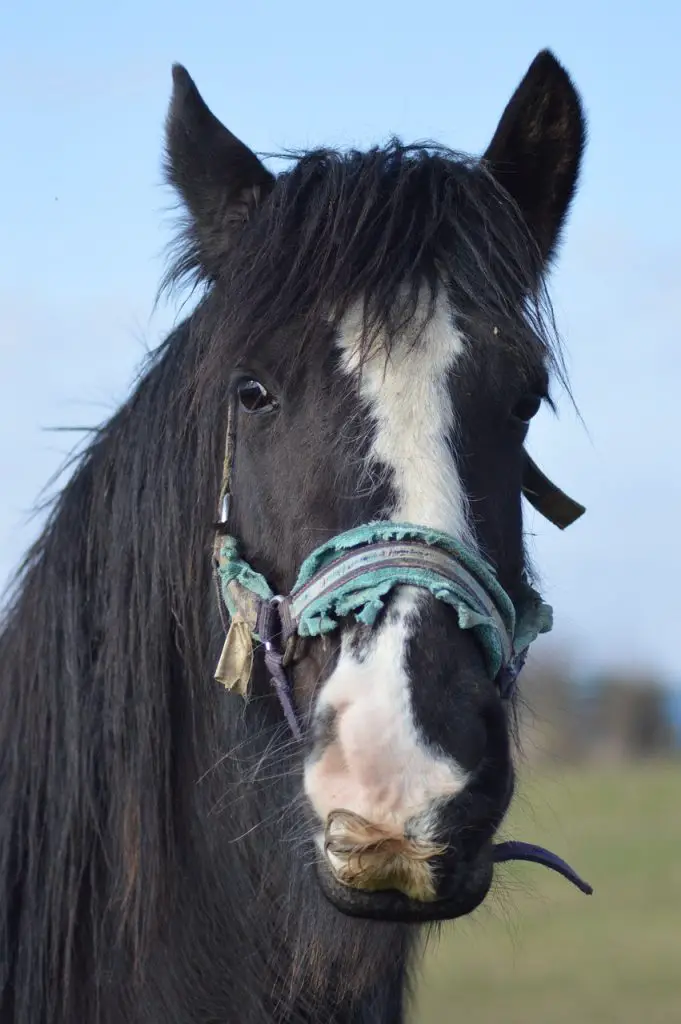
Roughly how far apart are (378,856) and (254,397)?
3.81ft

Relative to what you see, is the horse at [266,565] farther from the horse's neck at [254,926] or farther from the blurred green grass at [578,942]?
the blurred green grass at [578,942]

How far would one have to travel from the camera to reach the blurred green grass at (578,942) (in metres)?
10.2

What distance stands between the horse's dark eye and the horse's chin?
1095 mm

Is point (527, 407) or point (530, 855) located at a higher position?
point (527, 407)

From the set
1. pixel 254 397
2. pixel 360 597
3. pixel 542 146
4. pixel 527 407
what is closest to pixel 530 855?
pixel 360 597

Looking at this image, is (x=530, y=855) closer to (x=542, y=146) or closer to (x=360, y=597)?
(x=360, y=597)

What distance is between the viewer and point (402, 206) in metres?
3.06

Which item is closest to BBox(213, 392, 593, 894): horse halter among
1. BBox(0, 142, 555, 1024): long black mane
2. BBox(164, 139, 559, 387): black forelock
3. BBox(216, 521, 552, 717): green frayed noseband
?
BBox(216, 521, 552, 717): green frayed noseband

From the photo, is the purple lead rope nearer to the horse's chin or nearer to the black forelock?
the horse's chin

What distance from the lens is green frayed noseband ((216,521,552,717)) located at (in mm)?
2494

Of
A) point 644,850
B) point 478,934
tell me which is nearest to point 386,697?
point 478,934

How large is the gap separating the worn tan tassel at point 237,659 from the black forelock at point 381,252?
0.66 m

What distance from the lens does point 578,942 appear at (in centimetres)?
1392

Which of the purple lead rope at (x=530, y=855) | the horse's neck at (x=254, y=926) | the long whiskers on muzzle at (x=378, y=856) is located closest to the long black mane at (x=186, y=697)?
the horse's neck at (x=254, y=926)
